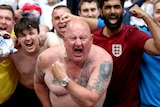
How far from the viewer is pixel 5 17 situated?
3.25m

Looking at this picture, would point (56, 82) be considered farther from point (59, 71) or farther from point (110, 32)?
point (110, 32)

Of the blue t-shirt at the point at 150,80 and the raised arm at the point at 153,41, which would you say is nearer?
the raised arm at the point at 153,41

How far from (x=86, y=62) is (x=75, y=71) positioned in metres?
0.11

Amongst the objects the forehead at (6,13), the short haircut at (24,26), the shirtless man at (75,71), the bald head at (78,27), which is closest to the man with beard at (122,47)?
the shirtless man at (75,71)

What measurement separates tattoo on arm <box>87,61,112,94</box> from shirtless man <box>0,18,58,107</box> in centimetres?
91

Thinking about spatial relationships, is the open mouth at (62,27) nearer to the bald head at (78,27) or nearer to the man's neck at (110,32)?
the man's neck at (110,32)

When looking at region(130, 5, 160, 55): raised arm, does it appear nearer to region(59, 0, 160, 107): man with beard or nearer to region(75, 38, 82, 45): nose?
region(59, 0, 160, 107): man with beard

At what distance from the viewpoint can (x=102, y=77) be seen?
7.40ft

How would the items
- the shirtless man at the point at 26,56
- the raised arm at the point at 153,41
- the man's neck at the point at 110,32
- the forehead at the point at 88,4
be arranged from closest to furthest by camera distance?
the raised arm at the point at 153,41 → the man's neck at the point at 110,32 → the shirtless man at the point at 26,56 → the forehead at the point at 88,4

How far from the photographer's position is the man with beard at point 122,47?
2.52 meters

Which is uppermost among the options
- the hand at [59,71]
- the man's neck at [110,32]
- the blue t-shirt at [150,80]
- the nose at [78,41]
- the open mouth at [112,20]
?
the open mouth at [112,20]

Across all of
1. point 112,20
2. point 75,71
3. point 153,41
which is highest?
point 112,20

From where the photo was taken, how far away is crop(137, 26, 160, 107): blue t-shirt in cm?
260

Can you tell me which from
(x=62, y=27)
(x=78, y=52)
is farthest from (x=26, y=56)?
(x=78, y=52)
